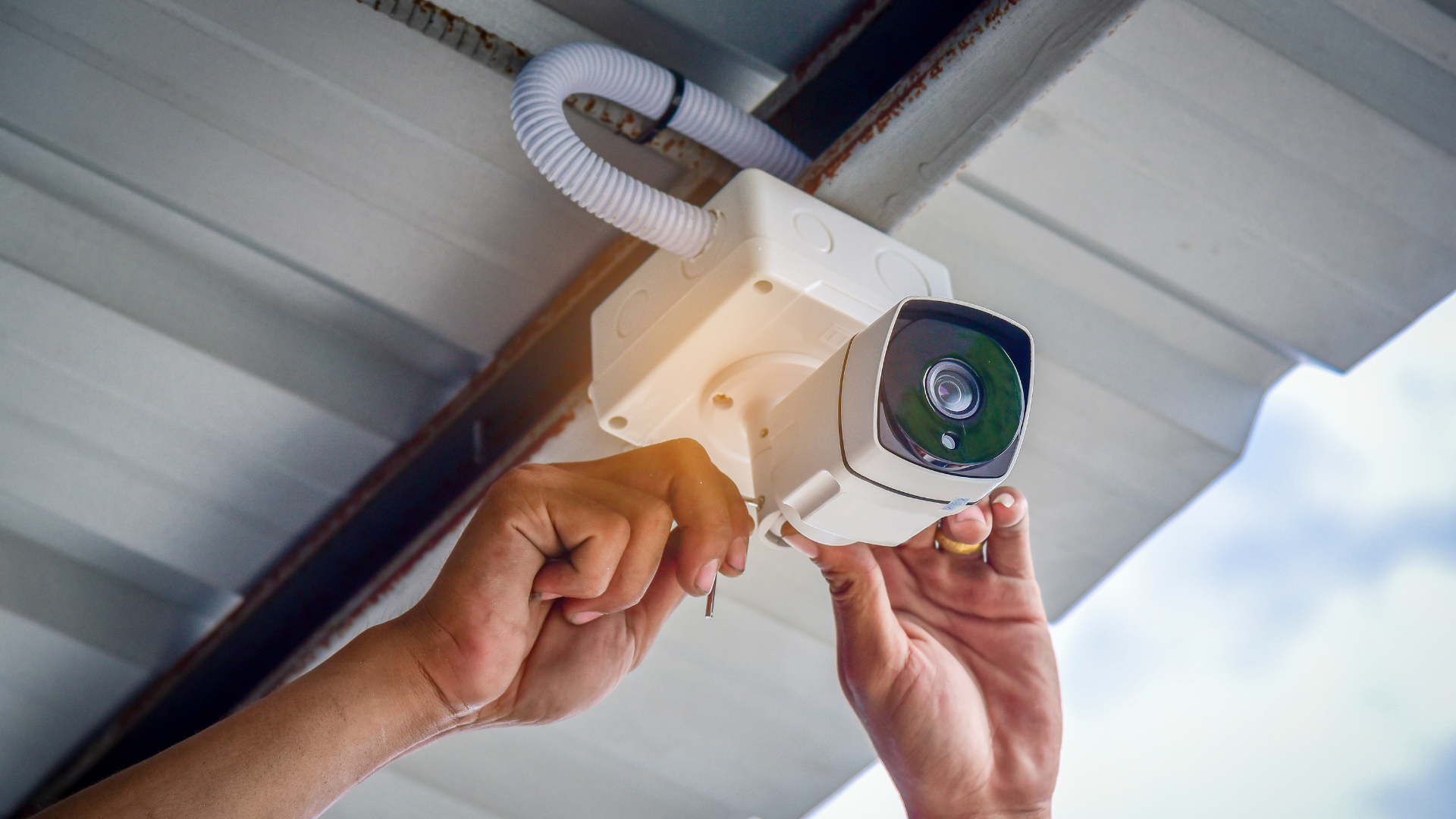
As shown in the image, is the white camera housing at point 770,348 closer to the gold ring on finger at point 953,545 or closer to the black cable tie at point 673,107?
the black cable tie at point 673,107

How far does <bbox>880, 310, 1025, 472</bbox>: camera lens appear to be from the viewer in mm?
684

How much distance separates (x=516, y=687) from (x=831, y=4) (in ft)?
2.41

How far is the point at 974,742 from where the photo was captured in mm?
980

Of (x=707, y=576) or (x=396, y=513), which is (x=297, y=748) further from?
(x=396, y=513)

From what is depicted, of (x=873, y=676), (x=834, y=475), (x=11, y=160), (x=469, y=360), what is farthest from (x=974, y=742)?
(x=11, y=160)

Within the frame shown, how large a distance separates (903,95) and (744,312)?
248 millimetres

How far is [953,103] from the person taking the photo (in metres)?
0.88

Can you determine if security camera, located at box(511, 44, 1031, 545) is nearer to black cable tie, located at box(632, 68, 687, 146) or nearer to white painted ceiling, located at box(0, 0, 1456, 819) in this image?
black cable tie, located at box(632, 68, 687, 146)

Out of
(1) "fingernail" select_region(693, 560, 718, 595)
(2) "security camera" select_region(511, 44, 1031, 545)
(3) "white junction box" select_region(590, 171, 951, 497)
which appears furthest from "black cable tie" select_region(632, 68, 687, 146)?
(1) "fingernail" select_region(693, 560, 718, 595)

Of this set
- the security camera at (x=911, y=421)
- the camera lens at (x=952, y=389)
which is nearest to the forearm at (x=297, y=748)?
the security camera at (x=911, y=421)

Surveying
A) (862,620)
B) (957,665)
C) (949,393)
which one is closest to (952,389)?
(949,393)

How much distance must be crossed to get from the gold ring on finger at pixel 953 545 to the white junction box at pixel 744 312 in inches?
9.7

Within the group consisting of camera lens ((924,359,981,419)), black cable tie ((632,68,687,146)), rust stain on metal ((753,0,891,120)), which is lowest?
camera lens ((924,359,981,419))

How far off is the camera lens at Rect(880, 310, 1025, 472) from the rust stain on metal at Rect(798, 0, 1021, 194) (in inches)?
9.7
